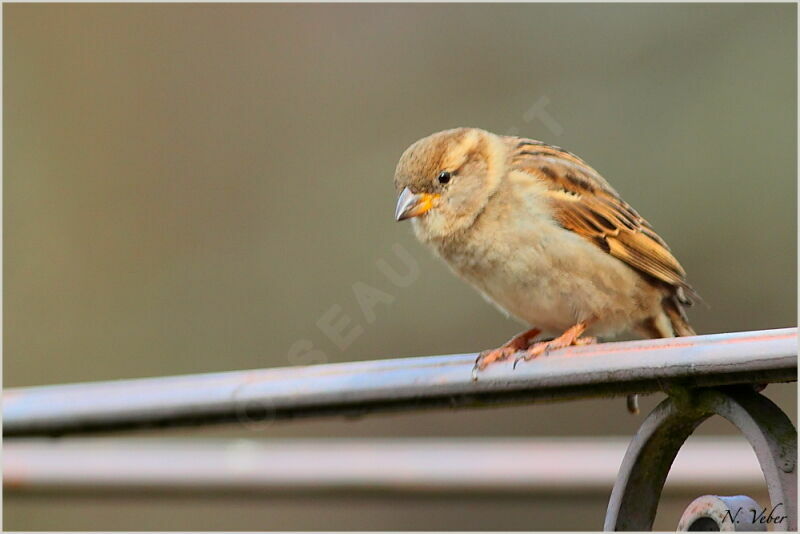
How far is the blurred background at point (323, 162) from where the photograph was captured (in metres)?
4.88

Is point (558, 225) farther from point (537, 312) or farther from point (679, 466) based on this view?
point (679, 466)

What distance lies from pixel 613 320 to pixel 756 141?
8.96ft

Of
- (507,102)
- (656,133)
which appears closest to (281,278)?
(507,102)

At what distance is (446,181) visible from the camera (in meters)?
2.49

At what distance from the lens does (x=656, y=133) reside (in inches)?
198

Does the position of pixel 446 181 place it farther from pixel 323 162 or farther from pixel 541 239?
pixel 323 162

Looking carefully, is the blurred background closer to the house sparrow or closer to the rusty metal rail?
the house sparrow

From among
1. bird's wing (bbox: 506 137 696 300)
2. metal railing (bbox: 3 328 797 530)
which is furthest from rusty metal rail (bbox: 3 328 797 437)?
bird's wing (bbox: 506 137 696 300)

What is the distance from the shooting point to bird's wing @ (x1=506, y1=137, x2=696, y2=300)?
2414 millimetres

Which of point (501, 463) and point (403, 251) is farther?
point (403, 251)

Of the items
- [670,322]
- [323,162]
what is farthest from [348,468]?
[323,162]

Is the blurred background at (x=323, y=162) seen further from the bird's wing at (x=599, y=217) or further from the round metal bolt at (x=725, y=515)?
the round metal bolt at (x=725, y=515)

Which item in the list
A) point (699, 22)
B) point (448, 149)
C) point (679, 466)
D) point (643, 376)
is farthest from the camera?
point (699, 22)

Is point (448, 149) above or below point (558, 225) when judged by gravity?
above
